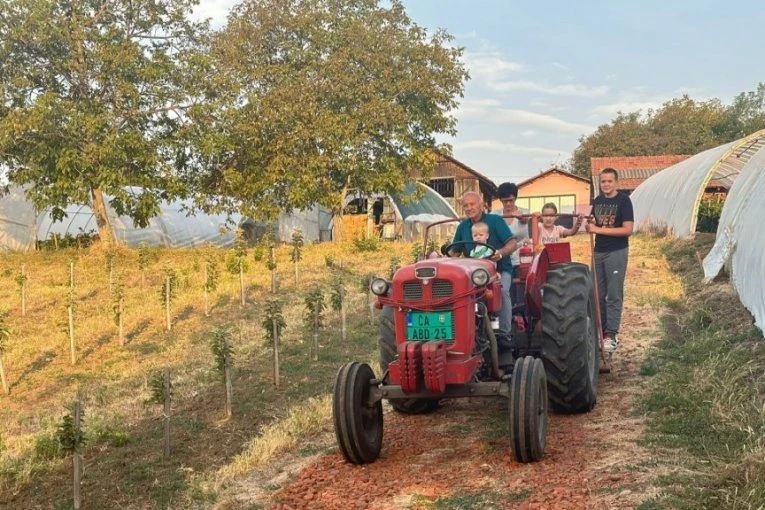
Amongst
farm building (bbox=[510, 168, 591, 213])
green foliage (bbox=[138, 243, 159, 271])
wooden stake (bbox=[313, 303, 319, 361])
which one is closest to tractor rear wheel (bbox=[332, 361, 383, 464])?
wooden stake (bbox=[313, 303, 319, 361])

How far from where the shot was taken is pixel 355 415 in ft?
16.0

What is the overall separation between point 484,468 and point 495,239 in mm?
1844

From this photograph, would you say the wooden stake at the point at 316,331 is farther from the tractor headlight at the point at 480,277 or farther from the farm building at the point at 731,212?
the farm building at the point at 731,212

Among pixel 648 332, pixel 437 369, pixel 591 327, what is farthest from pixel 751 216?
pixel 437 369

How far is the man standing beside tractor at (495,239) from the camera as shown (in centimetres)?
554

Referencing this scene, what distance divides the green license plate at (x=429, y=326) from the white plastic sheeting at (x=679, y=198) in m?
15.8

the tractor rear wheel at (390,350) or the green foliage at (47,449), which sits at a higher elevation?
the tractor rear wheel at (390,350)

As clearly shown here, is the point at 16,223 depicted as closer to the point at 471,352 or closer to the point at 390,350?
the point at 390,350

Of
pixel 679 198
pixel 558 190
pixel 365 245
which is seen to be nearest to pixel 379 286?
pixel 365 245

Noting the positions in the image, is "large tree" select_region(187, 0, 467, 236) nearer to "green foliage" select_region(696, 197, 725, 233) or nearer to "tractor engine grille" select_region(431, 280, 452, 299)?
"green foliage" select_region(696, 197, 725, 233)

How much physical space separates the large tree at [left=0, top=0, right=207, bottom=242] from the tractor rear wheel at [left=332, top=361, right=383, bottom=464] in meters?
15.7

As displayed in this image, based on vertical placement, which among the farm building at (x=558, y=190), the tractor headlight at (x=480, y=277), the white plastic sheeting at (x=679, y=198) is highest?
the farm building at (x=558, y=190)

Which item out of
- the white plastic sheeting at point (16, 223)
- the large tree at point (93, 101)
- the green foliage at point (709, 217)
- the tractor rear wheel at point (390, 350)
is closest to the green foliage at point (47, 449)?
the tractor rear wheel at point (390, 350)

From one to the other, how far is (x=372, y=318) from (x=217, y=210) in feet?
42.4
